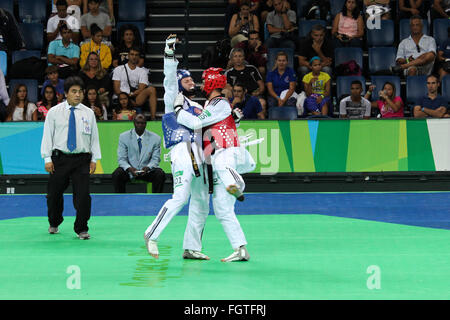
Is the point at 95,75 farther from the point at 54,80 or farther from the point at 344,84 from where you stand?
the point at 344,84

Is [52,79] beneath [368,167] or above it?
above

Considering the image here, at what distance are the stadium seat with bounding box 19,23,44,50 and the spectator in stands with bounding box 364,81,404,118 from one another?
811 centimetres

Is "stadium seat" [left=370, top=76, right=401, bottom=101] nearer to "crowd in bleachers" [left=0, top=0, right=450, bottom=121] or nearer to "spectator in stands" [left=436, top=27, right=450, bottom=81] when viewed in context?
"crowd in bleachers" [left=0, top=0, right=450, bottom=121]

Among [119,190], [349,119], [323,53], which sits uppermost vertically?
[323,53]

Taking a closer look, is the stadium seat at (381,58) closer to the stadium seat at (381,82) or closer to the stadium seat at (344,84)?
the stadium seat at (381,82)

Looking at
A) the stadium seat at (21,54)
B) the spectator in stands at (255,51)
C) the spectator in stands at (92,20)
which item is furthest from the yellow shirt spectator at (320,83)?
the stadium seat at (21,54)

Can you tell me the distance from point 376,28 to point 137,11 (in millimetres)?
5754

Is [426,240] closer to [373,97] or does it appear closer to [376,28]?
[373,97]

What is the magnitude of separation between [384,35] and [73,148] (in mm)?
10492

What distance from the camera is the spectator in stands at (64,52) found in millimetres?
17250

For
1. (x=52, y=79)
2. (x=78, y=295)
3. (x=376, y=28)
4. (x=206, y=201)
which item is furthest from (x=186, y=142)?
(x=376, y=28)

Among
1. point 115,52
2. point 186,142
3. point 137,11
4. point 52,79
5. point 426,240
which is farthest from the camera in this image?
point 137,11

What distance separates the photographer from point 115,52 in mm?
17547

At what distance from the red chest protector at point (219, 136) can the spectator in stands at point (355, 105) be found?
8023mm
